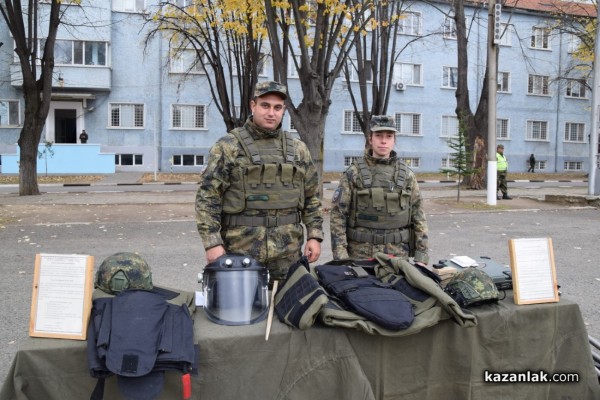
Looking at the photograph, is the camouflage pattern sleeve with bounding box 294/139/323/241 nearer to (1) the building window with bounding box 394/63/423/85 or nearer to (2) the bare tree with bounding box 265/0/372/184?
(2) the bare tree with bounding box 265/0/372/184

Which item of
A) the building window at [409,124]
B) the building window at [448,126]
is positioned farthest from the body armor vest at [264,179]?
the building window at [448,126]

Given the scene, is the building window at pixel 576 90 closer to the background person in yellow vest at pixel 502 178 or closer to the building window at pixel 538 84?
the building window at pixel 538 84

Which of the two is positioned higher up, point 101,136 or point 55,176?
point 101,136

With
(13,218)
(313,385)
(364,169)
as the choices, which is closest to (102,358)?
(313,385)

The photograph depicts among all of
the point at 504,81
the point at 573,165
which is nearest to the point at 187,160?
the point at 504,81

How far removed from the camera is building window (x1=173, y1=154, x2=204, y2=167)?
3105 centimetres

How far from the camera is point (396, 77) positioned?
33750mm

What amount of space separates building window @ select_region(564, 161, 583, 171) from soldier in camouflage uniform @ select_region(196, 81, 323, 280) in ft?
128

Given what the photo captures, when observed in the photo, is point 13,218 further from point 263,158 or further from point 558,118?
point 558,118

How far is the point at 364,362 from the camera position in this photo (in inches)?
111

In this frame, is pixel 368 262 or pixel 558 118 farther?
pixel 558 118

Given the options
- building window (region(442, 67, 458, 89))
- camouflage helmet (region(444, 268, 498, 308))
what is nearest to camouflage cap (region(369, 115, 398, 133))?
camouflage helmet (region(444, 268, 498, 308))

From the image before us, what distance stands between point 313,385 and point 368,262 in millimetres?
981

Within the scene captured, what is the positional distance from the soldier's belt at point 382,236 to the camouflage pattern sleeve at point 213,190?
3.62 feet
